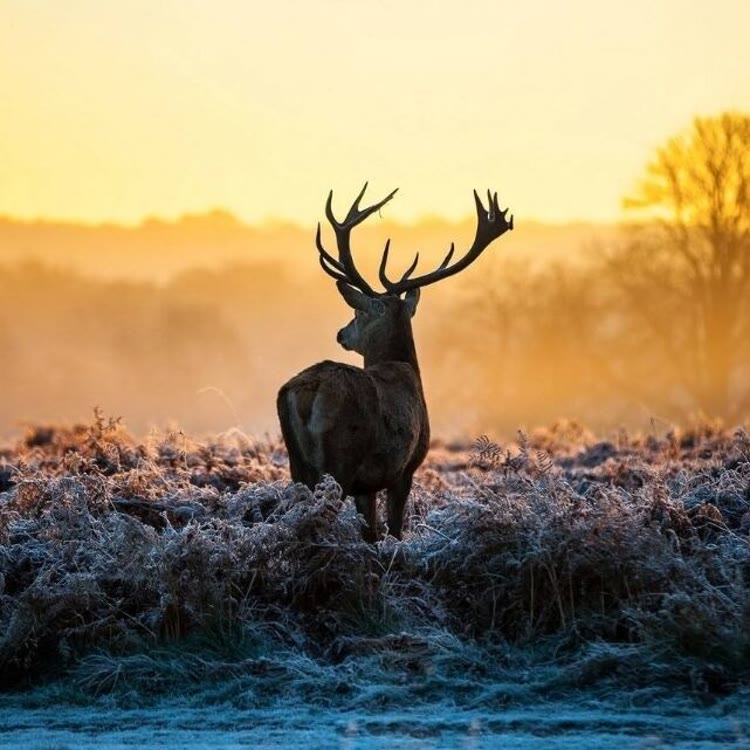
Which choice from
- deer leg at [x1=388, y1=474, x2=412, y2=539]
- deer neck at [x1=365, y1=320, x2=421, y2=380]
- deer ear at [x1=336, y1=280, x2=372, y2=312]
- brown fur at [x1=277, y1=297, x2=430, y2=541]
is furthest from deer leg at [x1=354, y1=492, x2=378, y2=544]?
deer ear at [x1=336, y1=280, x2=372, y2=312]

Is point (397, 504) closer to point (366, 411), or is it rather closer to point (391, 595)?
point (366, 411)

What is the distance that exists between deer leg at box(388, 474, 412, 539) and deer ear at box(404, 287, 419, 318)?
7.30 feet

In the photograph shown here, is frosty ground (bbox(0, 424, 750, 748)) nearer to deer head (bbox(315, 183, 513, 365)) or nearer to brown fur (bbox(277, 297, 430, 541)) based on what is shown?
brown fur (bbox(277, 297, 430, 541))

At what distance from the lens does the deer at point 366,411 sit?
1153cm

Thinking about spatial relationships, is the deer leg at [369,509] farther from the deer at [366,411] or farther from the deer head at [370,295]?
the deer head at [370,295]

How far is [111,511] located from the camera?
12523 millimetres

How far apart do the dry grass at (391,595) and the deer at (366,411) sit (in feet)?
1.48

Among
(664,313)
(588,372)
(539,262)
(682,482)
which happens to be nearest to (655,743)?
(682,482)

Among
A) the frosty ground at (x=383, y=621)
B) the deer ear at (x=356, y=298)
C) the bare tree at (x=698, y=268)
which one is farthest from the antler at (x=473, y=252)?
the bare tree at (x=698, y=268)

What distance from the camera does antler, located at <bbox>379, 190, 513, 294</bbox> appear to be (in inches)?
573

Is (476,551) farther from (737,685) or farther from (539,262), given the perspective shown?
(539,262)

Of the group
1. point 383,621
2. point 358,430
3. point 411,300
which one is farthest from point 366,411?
point 411,300

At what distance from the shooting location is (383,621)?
10.3 meters

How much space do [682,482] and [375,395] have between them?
101 inches
